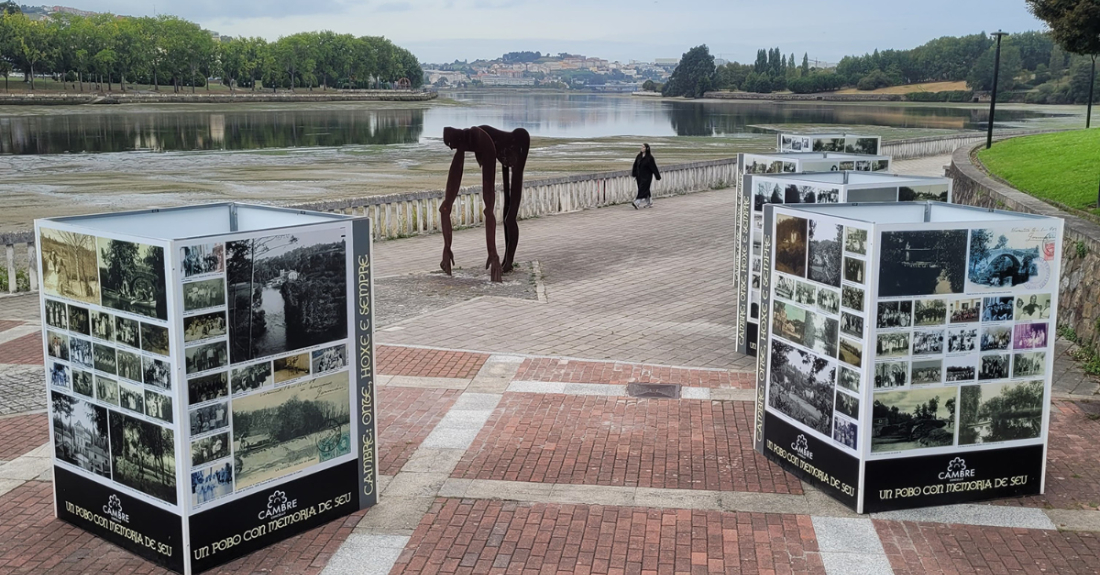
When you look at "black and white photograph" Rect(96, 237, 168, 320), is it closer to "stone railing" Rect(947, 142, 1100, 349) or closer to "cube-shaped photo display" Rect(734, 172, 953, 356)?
"cube-shaped photo display" Rect(734, 172, 953, 356)

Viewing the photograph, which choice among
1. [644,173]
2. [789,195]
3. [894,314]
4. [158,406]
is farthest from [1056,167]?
[158,406]

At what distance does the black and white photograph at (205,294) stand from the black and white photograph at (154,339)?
20 cm

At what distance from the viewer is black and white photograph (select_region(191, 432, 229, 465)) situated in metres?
5.66

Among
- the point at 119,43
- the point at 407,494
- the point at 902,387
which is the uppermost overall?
the point at 119,43

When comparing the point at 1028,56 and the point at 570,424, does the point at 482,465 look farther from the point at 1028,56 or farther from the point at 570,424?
the point at 1028,56

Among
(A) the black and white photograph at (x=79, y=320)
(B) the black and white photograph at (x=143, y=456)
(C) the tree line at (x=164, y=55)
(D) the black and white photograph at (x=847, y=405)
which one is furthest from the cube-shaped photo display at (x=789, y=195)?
(C) the tree line at (x=164, y=55)

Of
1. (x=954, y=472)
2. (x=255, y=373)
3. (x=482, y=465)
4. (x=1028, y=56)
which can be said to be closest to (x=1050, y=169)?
(x=954, y=472)

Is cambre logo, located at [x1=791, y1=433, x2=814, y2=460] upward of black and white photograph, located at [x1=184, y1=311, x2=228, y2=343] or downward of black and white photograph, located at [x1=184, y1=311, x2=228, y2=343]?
downward

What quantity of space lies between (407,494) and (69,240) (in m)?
2.73

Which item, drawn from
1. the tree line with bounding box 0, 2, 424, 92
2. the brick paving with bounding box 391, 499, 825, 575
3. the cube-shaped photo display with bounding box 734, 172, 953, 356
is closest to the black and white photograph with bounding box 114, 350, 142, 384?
the brick paving with bounding box 391, 499, 825, 575

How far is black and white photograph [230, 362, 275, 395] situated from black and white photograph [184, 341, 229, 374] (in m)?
0.12

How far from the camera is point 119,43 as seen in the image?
115188 mm

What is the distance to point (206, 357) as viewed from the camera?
5.61 metres

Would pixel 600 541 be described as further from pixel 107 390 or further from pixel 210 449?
pixel 107 390
